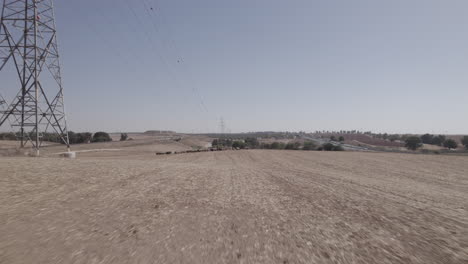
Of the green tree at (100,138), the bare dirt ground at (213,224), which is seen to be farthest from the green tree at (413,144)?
the green tree at (100,138)

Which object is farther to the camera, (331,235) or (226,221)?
(226,221)

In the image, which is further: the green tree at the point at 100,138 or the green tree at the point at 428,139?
the green tree at the point at 428,139

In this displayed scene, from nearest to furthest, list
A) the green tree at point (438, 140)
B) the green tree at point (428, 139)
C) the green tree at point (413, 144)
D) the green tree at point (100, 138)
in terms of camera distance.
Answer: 1. the green tree at point (100, 138)
2. the green tree at point (413, 144)
3. the green tree at point (438, 140)
4. the green tree at point (428, 139)

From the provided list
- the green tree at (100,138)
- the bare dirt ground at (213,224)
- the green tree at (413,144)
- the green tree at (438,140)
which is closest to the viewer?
the bare dirt ground at (213,224)

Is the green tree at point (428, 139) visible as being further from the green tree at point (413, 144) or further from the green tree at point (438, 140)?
the green tree at point (413, 144)

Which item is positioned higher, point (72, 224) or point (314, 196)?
point (72, 224)

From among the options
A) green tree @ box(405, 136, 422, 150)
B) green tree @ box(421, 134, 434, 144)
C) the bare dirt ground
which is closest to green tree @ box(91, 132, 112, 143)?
the bare dirt ground

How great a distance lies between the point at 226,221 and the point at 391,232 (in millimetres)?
4570

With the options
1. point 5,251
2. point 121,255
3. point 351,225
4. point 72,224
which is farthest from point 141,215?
point 351,225

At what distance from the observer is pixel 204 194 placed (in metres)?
7.79

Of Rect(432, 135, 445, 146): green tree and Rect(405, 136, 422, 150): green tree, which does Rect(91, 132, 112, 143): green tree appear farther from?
Rect(432, 135, 445, 146): green tree

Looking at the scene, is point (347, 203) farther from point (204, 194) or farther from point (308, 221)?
point (204, 194)

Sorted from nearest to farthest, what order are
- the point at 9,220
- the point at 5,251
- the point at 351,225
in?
the point at 5,251
the point at 9,220
the point at 351,225

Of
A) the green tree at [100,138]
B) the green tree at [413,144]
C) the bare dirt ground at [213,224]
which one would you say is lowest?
the green tree at [413,144]
